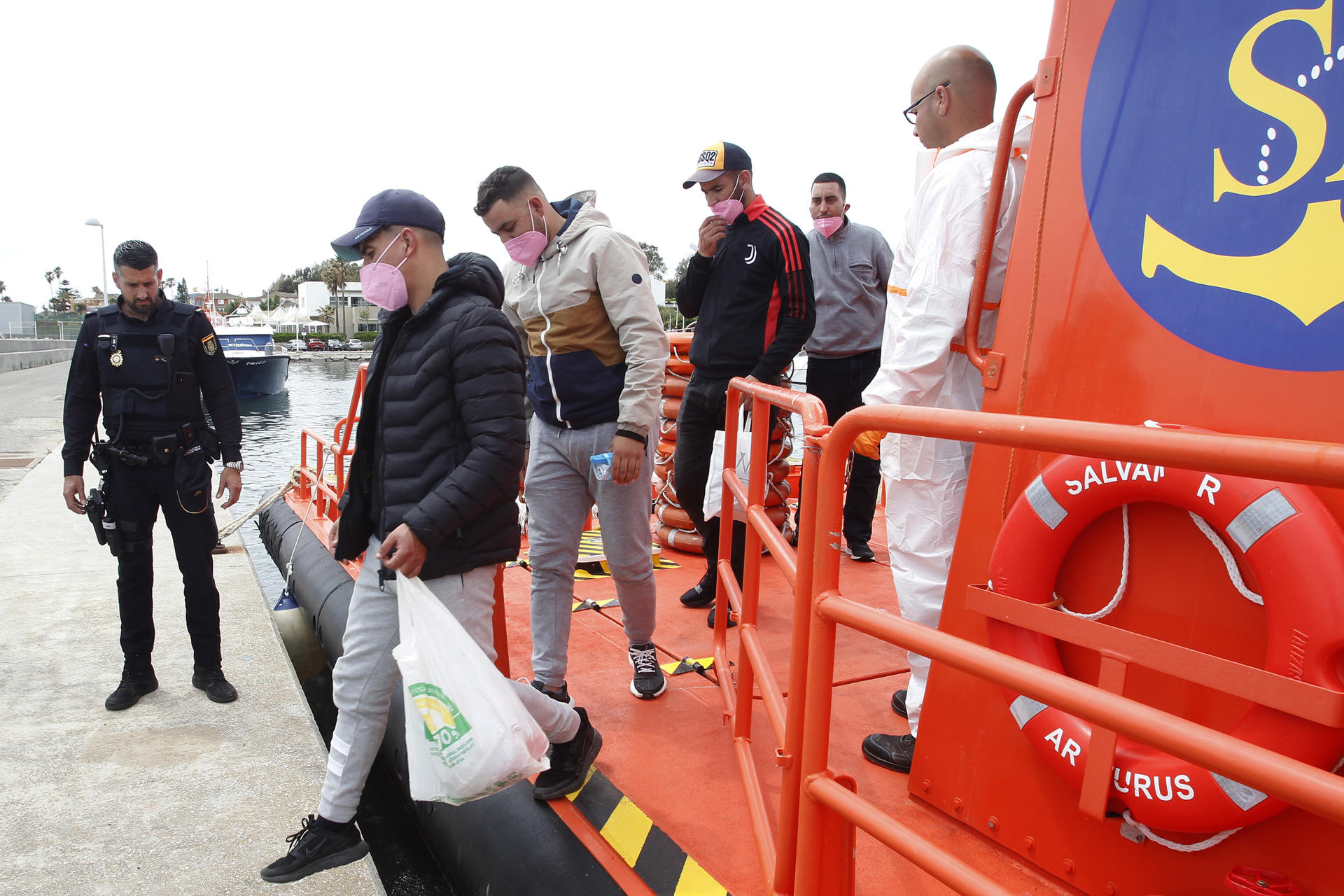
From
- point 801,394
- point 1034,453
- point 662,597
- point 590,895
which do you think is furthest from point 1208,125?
point 662,597

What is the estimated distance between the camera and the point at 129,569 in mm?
3629

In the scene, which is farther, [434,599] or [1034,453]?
[434,599]

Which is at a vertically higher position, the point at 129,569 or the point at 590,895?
the point at 129,569

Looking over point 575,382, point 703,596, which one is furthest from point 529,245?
point 703,596

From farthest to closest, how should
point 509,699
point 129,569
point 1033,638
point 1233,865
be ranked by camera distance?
point 129,569
point 509,699
point 1033,638
point 1233,865

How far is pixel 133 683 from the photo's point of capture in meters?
3.65

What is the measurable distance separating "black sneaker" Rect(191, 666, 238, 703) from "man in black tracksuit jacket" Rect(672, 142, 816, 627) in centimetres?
222

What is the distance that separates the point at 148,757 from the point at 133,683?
58 centimetres

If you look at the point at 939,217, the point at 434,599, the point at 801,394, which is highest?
the point at 939,217

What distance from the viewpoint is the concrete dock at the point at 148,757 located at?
8.29ft

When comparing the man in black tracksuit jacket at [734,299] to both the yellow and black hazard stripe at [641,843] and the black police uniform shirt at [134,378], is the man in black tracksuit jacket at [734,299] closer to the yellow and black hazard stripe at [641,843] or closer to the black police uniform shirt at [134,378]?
the yellow and black hazard stripe at [641,843]

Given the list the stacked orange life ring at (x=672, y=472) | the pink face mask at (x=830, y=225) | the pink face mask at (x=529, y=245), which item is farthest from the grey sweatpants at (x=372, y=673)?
the pink face mask at (x=830, y=225)

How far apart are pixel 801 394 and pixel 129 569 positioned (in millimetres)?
3166

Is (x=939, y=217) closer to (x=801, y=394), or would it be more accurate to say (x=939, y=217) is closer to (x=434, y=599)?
(x=801, y=394)
